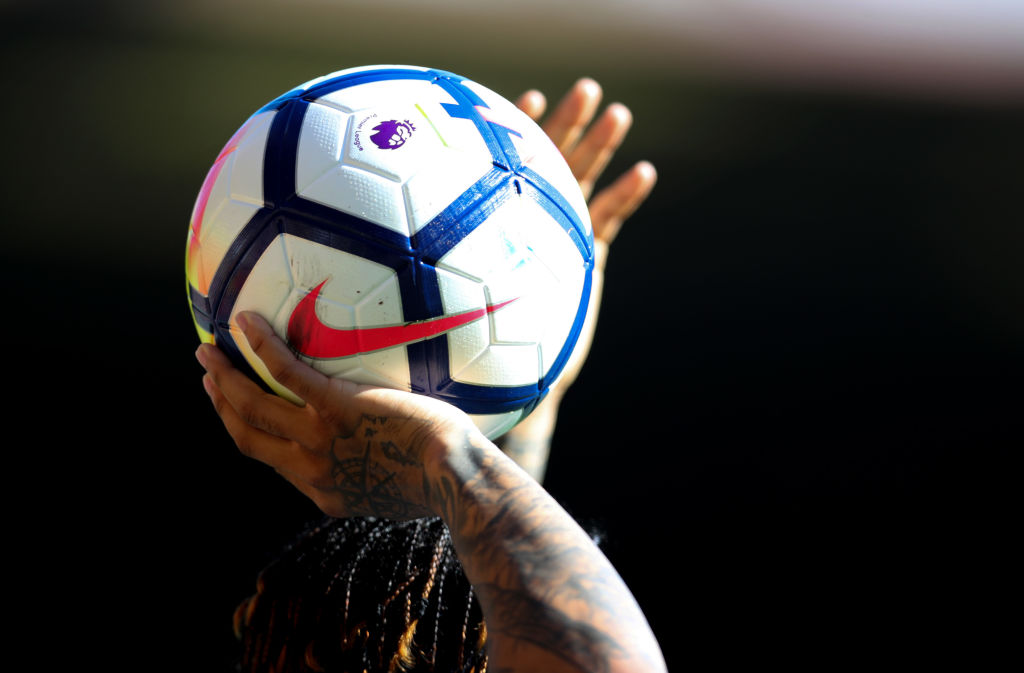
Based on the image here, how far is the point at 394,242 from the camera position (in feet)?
4.09

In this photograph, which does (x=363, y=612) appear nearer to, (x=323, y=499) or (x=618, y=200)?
(x=323, y=499)

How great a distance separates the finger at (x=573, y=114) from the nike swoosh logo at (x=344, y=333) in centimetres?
108

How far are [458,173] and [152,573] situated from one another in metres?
2.57

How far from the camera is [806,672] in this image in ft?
9.19

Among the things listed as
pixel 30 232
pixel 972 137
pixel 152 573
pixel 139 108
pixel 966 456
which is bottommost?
pixel 152 573

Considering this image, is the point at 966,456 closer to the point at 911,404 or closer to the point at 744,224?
the point at 911,404

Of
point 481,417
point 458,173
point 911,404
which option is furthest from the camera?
point 911,404

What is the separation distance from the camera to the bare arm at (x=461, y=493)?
97 centimetres

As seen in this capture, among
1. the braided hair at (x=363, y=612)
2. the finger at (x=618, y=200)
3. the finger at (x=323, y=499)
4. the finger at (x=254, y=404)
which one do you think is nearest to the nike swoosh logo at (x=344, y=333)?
the finger at (x=254, y=404)

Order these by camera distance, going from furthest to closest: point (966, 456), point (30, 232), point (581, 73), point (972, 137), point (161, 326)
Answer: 1. point (581, 73)
2. point (972, 137)
3. point (30, 232)
4. point (161, 326)
5. point (966, 456)

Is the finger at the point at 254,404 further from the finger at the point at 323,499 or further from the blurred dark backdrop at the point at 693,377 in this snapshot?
the blurred dark backdrop at the point at 693,377

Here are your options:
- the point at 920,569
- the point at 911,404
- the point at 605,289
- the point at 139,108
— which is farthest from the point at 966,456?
the point at 139,108

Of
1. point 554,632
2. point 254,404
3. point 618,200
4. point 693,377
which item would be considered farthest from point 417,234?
point 693,377

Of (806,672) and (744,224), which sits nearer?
(806,672)
